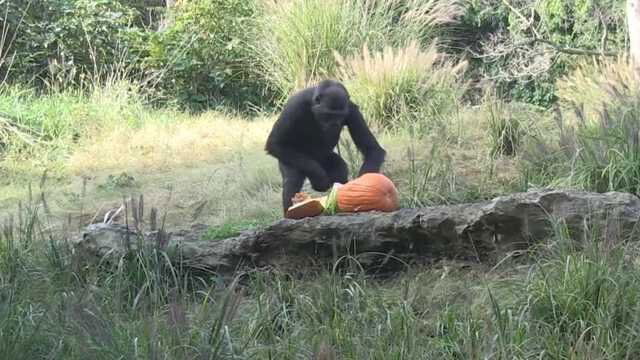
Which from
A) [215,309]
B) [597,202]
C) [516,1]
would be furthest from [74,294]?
[516,1]

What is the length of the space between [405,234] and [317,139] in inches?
62.4

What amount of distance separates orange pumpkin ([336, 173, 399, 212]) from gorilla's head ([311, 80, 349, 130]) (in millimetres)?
648

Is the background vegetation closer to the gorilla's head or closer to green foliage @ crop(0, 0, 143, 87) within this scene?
green foliage @ crop(0, 0, 143, 87)

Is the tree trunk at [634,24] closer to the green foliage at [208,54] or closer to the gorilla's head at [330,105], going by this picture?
Result: the gorilla's head at [330,105]

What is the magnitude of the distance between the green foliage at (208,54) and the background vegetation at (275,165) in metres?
0.03

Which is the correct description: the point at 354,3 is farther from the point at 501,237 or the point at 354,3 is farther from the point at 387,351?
the point at 387,351

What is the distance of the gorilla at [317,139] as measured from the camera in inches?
187

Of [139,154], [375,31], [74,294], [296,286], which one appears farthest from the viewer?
[375,31]

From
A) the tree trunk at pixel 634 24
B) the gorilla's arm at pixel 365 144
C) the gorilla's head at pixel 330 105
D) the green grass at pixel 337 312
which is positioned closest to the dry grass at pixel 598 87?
the tree trunk at pixel 634 24

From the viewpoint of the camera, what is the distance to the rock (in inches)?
132

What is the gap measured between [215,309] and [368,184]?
54.9 inches

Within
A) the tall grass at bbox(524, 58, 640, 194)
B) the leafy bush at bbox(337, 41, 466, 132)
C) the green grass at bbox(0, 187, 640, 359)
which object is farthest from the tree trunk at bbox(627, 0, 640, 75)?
the green grass at bbox(0, 187, 640, 359)

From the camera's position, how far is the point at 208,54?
1109 cm

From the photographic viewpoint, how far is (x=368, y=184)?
4.13 metres
